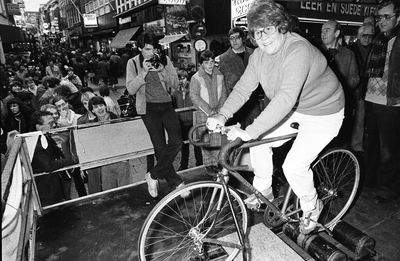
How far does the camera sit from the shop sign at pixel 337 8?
47.6 feet

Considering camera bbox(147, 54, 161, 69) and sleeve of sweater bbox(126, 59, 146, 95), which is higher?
camera bbox(147, 54, 161, 69)

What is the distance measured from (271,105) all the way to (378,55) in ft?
9.02

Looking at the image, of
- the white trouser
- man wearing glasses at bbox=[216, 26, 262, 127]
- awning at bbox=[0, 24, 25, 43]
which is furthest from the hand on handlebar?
awning at bbox=[0, 24, 25, 43]

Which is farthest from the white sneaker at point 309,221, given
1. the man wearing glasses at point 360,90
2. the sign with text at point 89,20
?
the sign with text at point 89,20

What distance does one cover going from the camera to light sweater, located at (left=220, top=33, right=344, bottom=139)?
7.41 ft

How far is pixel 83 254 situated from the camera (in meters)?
3.11

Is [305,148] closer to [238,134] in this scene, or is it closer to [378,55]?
[238,134]

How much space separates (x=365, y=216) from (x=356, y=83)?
215cm

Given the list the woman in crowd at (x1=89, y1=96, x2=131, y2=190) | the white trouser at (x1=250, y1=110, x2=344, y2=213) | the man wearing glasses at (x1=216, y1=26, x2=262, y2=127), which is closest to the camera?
the white trouser at (x1=250, y1=110, x2=344, y2=213)

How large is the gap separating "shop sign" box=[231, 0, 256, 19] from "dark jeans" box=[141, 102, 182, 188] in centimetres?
497

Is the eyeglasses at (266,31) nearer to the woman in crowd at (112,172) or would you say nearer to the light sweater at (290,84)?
the light sweater at (290,84)

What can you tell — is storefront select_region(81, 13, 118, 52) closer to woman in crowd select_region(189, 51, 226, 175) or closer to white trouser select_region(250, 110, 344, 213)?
→ woman in crowd select_region(189, 51, 226, 175)

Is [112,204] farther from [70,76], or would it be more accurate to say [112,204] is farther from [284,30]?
[70,76]

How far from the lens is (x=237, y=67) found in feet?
16.3
